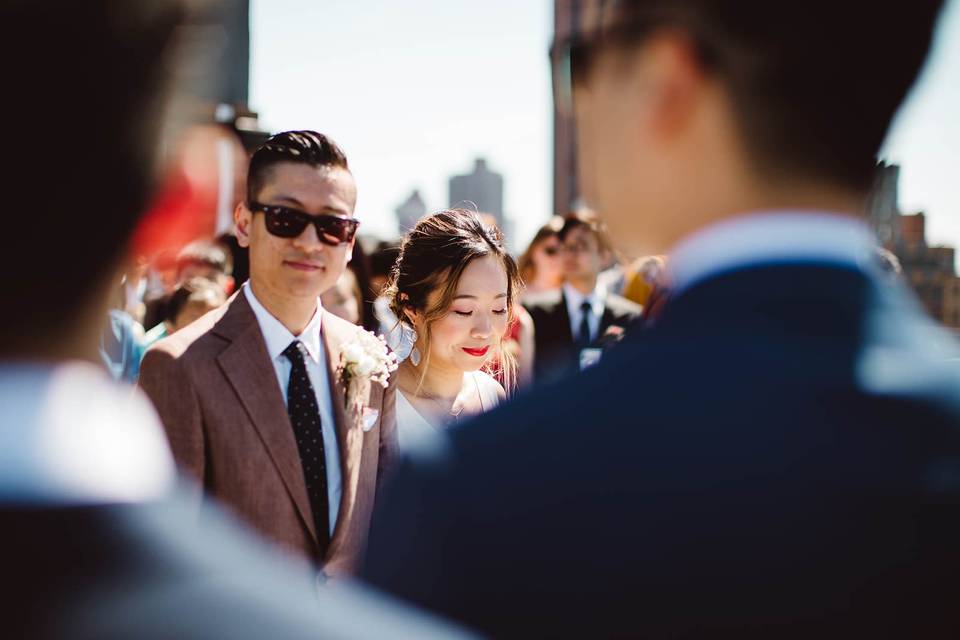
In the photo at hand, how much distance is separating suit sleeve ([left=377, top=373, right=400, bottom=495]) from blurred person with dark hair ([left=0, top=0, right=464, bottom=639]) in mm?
1953

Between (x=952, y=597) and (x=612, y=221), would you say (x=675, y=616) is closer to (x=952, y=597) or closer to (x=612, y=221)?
(x=952, y=597)

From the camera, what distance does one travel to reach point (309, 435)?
253 cm

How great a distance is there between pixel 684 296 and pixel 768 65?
355mm

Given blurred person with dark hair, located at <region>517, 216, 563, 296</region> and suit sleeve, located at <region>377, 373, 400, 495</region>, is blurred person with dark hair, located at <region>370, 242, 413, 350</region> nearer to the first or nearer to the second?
blurred person with dark hair, located at <region>517, 216, 563, 296</region>

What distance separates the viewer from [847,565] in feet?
2.89

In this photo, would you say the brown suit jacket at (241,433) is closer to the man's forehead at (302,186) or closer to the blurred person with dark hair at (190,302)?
the man's forehead at (302,186)

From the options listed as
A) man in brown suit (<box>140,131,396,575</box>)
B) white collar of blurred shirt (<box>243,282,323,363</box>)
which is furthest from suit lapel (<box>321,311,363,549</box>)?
white collar of blurred shirt (<box>243,282,323,363</box>)

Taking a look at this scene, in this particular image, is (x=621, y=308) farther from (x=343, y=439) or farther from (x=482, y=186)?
(x=482, y=186)

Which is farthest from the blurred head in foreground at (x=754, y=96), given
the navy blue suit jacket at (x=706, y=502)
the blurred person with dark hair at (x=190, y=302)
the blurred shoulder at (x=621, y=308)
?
the blurred shoulder at (x=621, y=308)

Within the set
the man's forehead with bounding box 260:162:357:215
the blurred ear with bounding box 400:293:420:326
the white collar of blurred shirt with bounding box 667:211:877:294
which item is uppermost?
the man's forehead with bounding box 260:162:357:215

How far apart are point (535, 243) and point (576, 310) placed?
42.9 inches

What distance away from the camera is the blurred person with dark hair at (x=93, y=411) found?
0.52m

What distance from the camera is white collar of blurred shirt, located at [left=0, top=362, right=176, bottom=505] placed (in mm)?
525

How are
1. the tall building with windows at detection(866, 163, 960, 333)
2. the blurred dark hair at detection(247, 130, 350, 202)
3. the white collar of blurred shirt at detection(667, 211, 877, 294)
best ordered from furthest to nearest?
the tall building with windows at detection(866, 163, 960, 333) < the blurred dark hair at detection(247, 130, 350, 202) < the white collar of blurred shirt at detection(667, 211, 877, 294)
